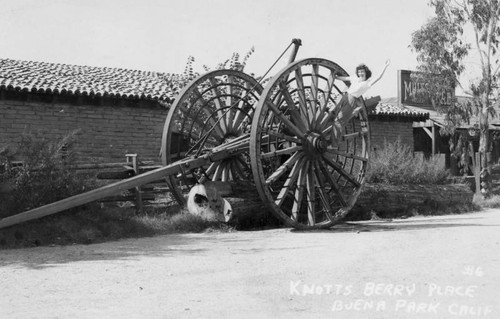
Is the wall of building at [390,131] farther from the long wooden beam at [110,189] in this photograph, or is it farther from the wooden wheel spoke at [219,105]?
the long wooden beam at [110,189]

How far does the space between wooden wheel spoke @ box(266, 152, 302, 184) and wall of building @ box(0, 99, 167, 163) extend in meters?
8.79

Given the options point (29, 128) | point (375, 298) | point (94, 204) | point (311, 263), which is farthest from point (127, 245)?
point (29, 128)

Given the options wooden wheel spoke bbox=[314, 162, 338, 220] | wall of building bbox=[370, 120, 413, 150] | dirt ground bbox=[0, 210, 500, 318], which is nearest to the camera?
dirt ground bbox=[0, 210, 500, 318]

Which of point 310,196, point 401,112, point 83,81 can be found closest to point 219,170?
point 310,196

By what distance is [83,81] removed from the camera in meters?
19.9

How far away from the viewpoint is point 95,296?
536 cm

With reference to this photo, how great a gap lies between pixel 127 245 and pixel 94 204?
1935 mm

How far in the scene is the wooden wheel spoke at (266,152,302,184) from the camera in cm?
981

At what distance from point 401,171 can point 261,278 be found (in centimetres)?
875

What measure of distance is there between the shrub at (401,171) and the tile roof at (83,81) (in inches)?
215

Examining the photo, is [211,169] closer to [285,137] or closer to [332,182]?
[285,137]

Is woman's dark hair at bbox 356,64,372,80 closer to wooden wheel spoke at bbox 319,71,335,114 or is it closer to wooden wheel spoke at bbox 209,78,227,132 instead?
wooden wheel spoke at bbox 319,71,335,114

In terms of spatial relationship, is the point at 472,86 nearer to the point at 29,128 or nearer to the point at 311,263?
the point at 29,128

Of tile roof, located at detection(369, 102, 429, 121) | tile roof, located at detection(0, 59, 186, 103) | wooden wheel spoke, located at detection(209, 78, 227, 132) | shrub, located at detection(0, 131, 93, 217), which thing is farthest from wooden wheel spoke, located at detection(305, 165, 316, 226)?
tile roof, located at detection(369, 102, 429, 121)
